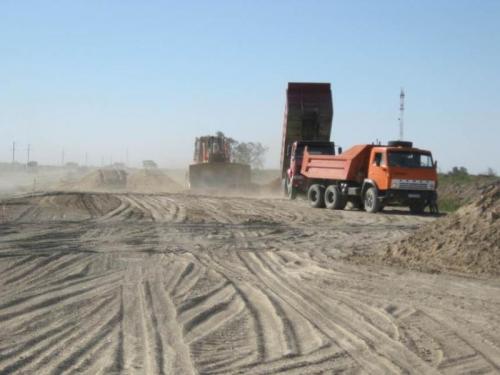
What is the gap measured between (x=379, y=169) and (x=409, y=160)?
103cm

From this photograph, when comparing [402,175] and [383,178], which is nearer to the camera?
[402,175]

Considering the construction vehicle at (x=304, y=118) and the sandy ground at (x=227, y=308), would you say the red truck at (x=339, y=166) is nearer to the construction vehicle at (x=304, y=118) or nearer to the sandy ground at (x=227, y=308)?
the construction vehicle at (x=304, y=118)

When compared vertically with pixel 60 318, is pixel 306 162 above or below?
above

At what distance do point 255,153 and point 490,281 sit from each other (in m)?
108

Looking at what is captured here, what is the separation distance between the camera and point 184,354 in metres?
6.18

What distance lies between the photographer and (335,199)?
84.2ft

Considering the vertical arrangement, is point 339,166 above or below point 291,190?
above

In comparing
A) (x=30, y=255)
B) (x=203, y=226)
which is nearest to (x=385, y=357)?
(x=30, y=255)

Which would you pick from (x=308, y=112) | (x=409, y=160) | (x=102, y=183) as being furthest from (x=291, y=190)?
(x=102, y=183)

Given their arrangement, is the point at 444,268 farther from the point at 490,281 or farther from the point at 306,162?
the point at 306,162

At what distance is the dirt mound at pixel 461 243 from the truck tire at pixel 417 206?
34.9 feet

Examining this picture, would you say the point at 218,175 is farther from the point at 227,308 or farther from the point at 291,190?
the point at 227,308

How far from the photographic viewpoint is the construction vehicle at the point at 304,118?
30641mm

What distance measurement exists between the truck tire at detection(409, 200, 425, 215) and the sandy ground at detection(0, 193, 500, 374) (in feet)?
28.1
